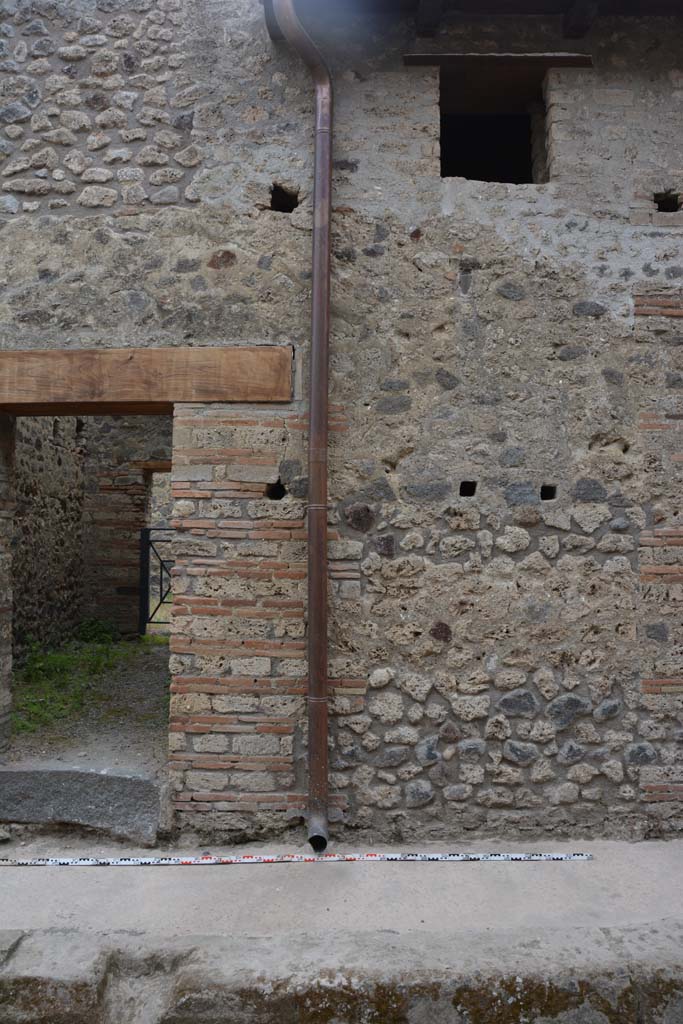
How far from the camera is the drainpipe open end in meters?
3.75

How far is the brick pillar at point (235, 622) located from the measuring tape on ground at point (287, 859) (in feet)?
0.64

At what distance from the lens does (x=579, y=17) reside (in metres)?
4.20

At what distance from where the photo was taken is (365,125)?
4.25 m

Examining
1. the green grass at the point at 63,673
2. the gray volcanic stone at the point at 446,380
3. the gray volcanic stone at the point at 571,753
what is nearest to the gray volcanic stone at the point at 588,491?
the gray volcanic stone at the point at 446,380

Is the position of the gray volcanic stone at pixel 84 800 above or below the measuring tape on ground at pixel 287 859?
above

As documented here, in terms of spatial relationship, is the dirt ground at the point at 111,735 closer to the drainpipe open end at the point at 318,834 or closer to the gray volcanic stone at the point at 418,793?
the drainpipe open end at the point at 318,834

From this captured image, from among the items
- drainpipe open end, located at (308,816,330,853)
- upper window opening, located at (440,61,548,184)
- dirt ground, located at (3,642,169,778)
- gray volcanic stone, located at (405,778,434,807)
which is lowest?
drainpipe open end, located at (308,816,330,853)

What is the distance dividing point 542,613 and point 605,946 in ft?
5.49

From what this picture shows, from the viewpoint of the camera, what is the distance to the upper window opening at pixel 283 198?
4.23 meters

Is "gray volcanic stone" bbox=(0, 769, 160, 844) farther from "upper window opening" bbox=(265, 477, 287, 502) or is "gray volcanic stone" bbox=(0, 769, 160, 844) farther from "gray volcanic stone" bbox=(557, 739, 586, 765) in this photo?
"gray volcanic stone" bbox=(557, 739, 586, 765)

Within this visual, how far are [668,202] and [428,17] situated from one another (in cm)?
178

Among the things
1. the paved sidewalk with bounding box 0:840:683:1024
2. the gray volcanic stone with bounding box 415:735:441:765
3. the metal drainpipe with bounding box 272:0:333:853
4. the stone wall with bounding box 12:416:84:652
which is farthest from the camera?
the stone wall with bounding box 12:416:84:652

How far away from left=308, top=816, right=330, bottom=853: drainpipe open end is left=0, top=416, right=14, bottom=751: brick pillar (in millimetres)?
1990

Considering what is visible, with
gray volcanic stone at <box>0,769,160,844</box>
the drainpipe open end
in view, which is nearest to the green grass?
gray volcanic stone at <box>0,769,160,844</box>
